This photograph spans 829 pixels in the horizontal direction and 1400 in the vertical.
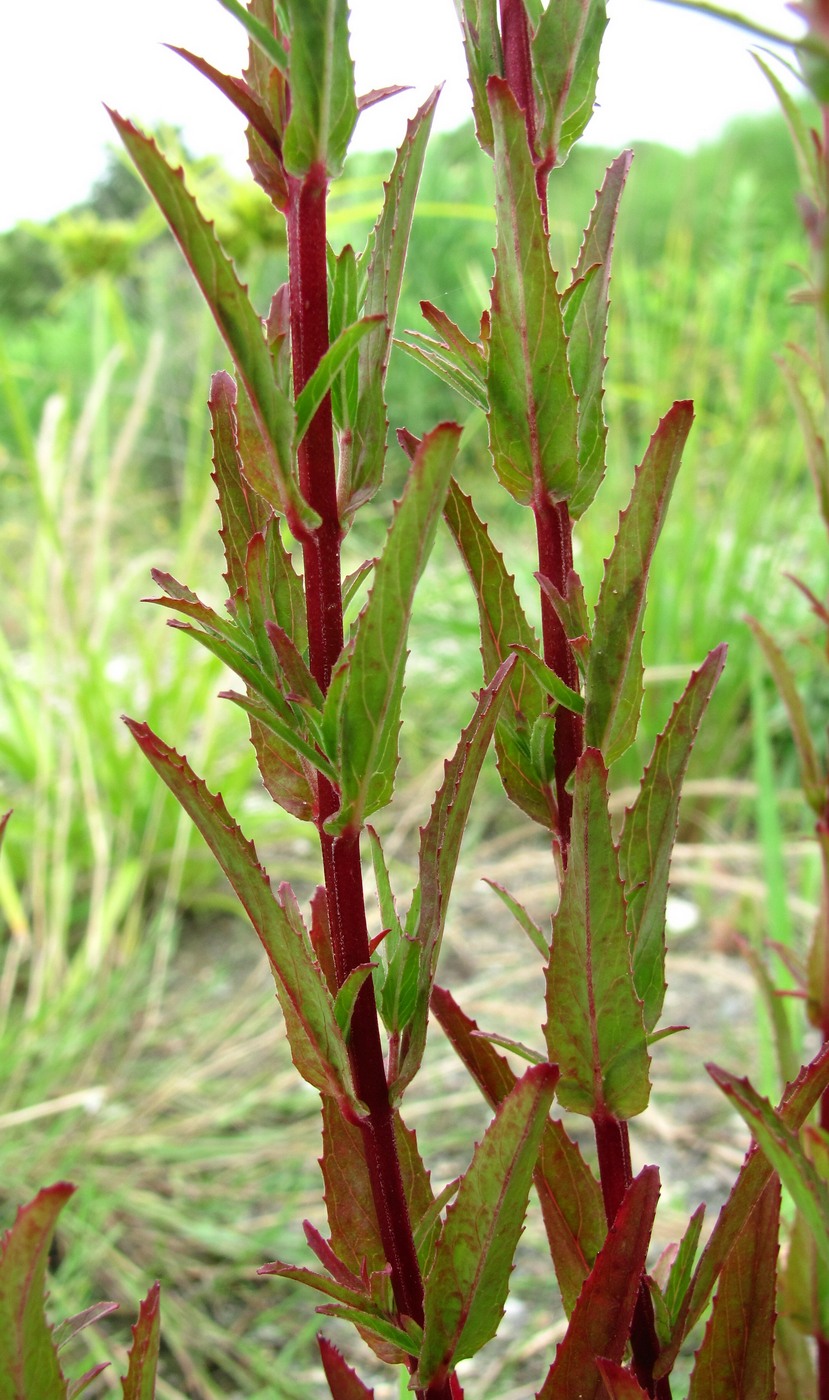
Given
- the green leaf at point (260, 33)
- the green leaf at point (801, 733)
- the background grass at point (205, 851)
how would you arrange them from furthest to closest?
the background grass at point (205, 851) → the green leaf at point (801, 733) → the green leaf at point (260, 33)

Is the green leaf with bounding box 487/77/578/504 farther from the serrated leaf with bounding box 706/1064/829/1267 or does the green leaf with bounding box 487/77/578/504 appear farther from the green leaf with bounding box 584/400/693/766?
the serrated leaf with bounding box 706/1064/829/1267

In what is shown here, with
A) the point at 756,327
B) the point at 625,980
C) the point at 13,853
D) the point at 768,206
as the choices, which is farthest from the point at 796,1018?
the point at 768,206

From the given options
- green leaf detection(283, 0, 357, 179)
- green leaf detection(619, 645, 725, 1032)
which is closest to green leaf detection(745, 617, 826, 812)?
green leaf detection(619, 645, 725, 1032)

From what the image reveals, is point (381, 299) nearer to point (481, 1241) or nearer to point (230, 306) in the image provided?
point (230, 306)

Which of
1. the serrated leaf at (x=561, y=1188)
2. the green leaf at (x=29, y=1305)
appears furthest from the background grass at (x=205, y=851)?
the green leaf at (x=29, y=1305)

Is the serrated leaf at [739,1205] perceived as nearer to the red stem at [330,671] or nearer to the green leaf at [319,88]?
the red stem at [330,671]
